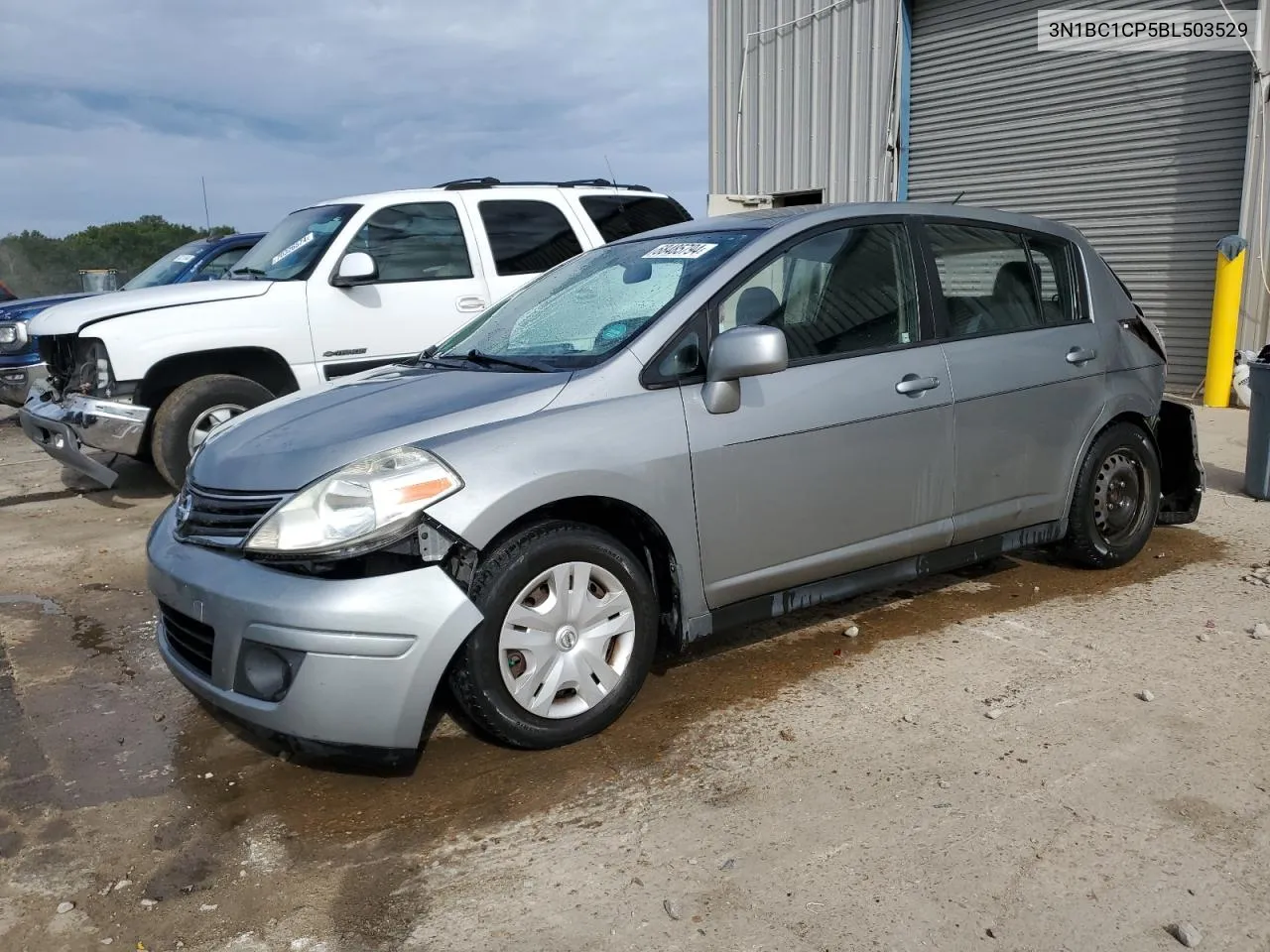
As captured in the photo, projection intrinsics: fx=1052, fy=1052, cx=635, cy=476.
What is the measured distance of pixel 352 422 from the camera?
134 inches

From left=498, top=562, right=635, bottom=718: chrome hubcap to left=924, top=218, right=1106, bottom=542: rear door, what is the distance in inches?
65.7

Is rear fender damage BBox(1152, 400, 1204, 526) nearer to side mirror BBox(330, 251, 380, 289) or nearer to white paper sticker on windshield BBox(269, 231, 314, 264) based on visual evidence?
side mirror BBox(330, 251, 380, 289)

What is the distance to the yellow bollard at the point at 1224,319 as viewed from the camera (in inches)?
377

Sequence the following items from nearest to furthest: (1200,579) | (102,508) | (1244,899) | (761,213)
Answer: (1244,899) < (761,213) < (1200,579) < (102,508)

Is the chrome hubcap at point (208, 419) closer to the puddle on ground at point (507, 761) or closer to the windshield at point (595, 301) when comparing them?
the windshield at point (595, 301)

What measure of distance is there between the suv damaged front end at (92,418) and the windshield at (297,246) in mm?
1207

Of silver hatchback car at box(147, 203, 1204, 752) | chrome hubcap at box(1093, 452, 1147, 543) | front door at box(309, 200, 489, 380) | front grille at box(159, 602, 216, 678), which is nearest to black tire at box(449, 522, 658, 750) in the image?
silver hatchback car at box(147, 203, 1204, 752)

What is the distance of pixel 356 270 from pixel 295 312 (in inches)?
20.7

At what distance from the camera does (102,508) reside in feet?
24.0

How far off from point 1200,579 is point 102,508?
6.82 m

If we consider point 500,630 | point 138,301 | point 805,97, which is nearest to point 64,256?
point 805,97

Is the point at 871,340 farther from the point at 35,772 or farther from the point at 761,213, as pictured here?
the point at 35,772

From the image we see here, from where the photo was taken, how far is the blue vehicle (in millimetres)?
10117

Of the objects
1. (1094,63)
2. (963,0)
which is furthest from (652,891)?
(963,0)
